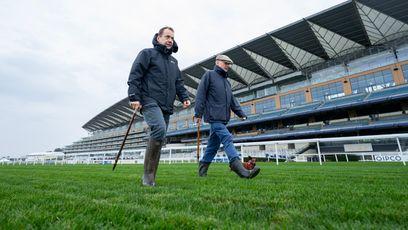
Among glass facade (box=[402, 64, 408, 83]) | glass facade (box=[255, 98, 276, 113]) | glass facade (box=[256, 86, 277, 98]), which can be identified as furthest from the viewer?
glass facade (box=[256, 86, 277, 98])

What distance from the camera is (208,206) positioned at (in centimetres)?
154

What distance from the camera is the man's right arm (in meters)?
2.86

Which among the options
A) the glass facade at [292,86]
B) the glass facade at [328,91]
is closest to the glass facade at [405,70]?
the glass facade at [328,91]

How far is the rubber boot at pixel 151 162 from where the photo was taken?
279cm

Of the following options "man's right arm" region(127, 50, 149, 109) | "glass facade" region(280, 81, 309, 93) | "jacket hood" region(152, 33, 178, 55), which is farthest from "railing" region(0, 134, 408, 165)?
"man's right arm" region(127, 50, 149, 109)

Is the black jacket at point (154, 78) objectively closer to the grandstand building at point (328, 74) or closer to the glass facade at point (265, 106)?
the grandstand building at point (328, 74)

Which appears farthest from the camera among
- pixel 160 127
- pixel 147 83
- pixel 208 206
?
pixel 147 83

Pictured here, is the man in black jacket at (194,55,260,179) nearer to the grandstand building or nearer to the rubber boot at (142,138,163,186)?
the rubber boot at (142,138,163,186)

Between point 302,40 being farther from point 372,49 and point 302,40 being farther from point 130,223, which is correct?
point 130,223

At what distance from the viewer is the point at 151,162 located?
113 inches

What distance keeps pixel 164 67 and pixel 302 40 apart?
3318 centimetres

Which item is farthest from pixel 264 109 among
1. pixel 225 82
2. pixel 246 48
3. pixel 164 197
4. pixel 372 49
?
pixel 164 197

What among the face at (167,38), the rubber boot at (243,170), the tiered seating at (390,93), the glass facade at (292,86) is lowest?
the rubber boot at (243,170)

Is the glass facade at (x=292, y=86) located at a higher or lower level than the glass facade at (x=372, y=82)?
higher
